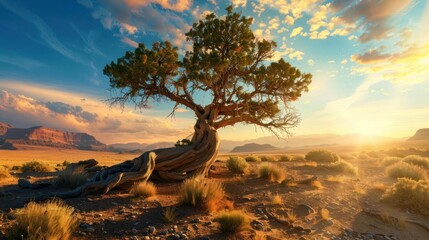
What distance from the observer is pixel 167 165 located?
1428 centimetres

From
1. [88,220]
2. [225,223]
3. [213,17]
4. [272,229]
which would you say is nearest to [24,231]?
[88,220]

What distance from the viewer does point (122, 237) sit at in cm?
659

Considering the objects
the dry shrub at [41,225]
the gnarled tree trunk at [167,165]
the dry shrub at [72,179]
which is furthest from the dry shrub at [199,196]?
the dry shrub at [72,179]

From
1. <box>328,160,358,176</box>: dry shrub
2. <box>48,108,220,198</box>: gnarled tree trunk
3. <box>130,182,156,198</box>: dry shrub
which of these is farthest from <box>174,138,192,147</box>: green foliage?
<box>328,160,358,176</box>: dry shrub

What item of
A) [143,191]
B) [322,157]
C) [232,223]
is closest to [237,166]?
[143,191]

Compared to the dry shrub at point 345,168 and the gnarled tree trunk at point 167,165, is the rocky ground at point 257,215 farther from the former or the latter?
the dry shrub at point 345,168

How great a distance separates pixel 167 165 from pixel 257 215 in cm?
623

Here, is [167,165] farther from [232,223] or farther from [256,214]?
[232,223]

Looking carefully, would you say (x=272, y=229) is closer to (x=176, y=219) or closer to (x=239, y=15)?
(x=176, y=219)

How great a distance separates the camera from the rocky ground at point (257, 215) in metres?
7.20

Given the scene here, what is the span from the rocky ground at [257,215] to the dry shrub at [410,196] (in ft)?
1.66

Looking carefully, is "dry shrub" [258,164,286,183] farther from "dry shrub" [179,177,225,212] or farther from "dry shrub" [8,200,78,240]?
"dry shrub" [8,200,78,240]

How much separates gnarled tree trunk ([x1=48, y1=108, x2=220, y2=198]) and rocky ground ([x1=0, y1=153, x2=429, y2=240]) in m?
0.68

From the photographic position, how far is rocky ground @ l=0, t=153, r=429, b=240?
720 centimetres
